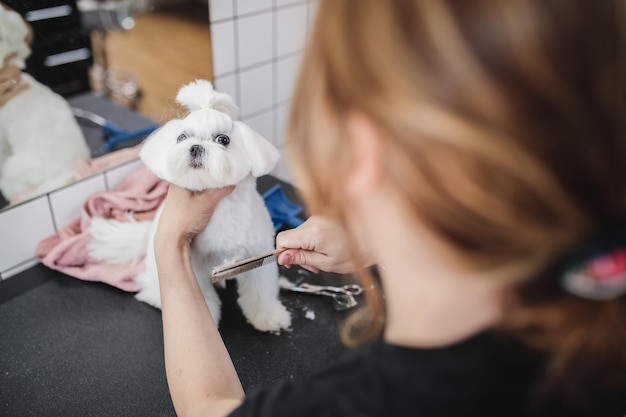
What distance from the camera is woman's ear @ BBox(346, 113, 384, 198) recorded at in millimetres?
340

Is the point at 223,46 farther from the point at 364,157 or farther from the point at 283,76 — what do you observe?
the point at 364,157

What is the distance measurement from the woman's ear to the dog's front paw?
48 cm

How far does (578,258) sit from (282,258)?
46cm

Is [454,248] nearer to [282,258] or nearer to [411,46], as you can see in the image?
[411,46]

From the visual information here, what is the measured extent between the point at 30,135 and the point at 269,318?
22.0 inches

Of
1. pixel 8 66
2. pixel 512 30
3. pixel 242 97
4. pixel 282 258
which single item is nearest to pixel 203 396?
pixel 282 258

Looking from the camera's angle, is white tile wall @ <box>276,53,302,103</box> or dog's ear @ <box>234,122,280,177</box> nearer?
dog's ear @ <box>234,122,280,177</box>

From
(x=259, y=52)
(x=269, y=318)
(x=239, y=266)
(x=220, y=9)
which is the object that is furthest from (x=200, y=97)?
(x=259, y=52)

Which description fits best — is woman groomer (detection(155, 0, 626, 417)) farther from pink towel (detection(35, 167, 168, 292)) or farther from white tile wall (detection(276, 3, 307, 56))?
white tile wall (detection(276, 3, 307, 56))

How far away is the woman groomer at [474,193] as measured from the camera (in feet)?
0.93

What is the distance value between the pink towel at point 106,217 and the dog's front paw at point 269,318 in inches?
8.4

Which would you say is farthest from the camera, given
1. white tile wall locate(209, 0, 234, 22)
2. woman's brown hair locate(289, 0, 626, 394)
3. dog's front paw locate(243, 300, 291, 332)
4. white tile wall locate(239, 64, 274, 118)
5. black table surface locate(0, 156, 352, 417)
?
white tile wall locate(239, 64, 274, 118)

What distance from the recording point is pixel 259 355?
0.77 meters

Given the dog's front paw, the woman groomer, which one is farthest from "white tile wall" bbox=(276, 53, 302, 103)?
the woman groomer
